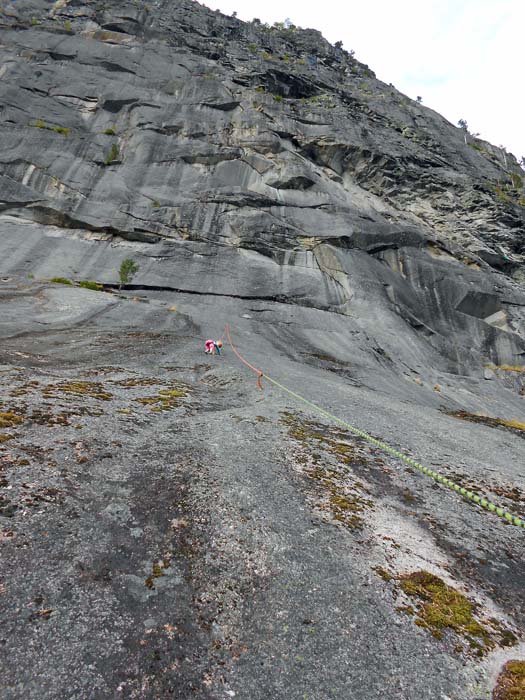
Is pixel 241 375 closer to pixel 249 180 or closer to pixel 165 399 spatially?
pixel 165 399

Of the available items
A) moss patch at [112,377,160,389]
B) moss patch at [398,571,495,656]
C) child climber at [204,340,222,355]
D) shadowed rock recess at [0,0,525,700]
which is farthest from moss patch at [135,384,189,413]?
moss patch at [398,571,495,656]

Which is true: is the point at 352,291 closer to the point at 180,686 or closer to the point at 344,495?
the point at 344,495

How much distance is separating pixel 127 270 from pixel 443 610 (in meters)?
33.5

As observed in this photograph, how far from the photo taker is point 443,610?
14.4 ft

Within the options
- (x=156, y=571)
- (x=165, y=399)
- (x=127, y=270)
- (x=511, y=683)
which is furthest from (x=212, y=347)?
(x=511, y=683)

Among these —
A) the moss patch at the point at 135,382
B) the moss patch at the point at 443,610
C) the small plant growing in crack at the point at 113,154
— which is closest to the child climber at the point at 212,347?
the moss patch at the point at 135,382

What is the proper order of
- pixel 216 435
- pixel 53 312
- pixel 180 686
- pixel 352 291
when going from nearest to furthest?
pixel 180 686, pixel 216 435, pixel 53 312, pixel 352 291

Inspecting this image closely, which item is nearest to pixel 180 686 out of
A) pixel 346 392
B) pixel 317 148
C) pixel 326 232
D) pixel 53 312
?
pixel 346 392

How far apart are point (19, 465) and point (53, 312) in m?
20.7

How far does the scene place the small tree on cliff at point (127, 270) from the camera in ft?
107

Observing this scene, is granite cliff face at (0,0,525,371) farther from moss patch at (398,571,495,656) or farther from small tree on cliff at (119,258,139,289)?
moss patch at (398,571,495,656)

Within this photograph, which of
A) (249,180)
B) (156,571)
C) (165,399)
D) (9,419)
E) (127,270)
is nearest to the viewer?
(156,571)

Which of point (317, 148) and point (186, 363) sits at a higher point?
point (317, 148)

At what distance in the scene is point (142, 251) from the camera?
1422 inches
